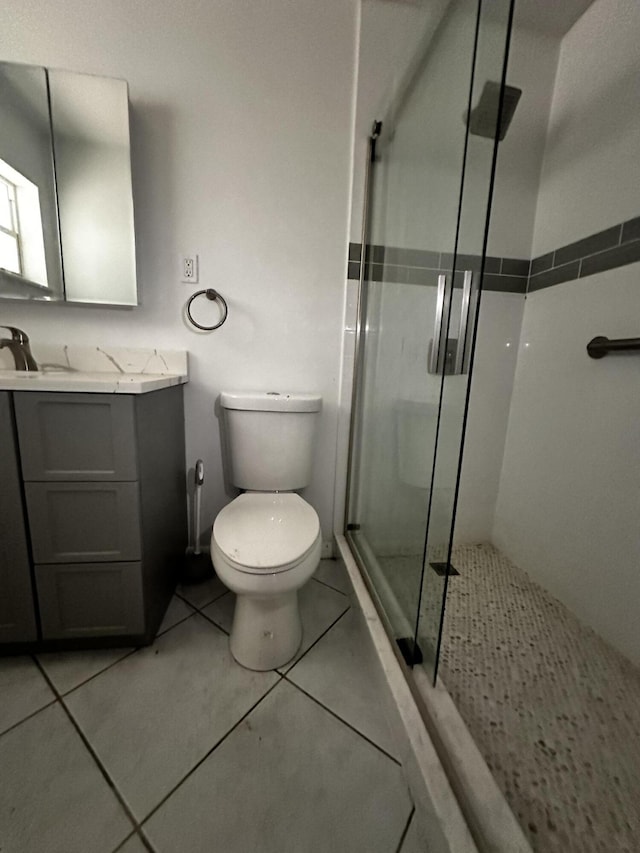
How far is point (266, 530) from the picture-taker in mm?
1002

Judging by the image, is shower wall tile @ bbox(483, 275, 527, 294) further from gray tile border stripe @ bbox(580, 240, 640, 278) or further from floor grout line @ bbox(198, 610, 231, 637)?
floor grout line @ bbox(198, 610, 231, 637)

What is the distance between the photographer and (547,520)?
1.32 m

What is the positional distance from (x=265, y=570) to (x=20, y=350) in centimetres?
109

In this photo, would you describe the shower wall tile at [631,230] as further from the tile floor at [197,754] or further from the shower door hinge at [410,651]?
the tile floor at [197,754]

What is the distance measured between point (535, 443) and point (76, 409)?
5.38 ft

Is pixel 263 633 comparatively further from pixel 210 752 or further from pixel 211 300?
pixel 211 300

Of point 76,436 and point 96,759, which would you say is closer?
point 96,759

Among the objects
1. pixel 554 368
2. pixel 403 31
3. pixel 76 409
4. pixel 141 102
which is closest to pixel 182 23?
pixel 141 102

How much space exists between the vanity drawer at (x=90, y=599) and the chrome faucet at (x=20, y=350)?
0.66 meters

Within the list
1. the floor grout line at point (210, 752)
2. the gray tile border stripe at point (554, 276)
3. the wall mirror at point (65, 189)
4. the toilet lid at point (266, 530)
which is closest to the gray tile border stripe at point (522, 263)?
the gray tile border stripe at point (554, 276)

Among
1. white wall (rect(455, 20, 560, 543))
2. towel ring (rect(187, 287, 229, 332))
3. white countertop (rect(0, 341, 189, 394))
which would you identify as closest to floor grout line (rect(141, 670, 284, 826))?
white countertop (rect(0, 341, 189, 394))

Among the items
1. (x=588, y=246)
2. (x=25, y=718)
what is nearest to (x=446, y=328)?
(x=588, y=246)

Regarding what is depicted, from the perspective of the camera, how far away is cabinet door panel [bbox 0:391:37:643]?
0.84m

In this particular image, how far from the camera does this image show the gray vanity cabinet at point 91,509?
856 millimetres
